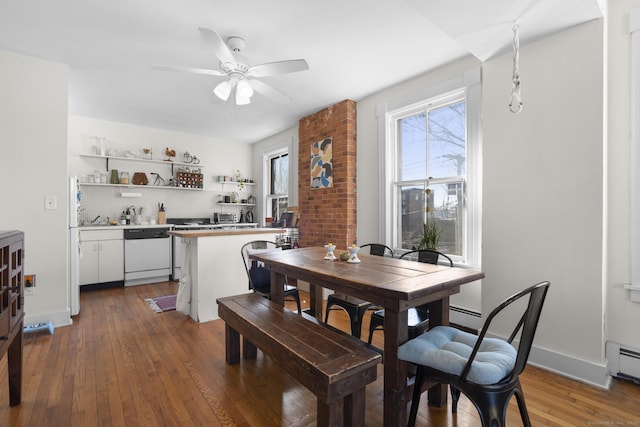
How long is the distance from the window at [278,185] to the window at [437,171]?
253 cm

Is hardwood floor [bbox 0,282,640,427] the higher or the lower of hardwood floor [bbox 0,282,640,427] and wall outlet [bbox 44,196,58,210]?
the lower

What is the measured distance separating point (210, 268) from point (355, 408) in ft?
7.60

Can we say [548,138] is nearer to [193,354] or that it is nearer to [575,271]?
[575,271]

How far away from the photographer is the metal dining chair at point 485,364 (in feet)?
4.17

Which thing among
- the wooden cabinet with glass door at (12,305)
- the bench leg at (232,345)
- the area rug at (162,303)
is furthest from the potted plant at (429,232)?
the wooden cabinet with glass door at (12,305)

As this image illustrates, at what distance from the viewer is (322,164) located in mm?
4398

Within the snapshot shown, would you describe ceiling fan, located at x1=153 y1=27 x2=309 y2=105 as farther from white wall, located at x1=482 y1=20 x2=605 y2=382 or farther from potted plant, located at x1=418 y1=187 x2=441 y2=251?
potted plant, located at x1=418 y1=187 x2=441 y2=251

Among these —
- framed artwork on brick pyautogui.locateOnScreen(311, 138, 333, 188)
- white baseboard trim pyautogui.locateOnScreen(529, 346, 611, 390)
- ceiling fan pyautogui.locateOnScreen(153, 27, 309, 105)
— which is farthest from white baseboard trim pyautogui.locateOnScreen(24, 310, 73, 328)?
white baseboard trim pyautogui.locateOnScreen(529, 346, 611, 390)

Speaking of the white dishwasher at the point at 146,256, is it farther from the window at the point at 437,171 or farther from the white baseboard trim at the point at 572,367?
the white baseboard trim at the point at 572,367

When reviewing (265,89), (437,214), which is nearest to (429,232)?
(437,214)

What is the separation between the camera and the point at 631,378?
2.07 meters

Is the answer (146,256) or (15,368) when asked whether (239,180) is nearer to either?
(146,256)

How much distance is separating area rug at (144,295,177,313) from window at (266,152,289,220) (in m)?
2.53

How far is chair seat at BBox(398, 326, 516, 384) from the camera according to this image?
1.30 m
